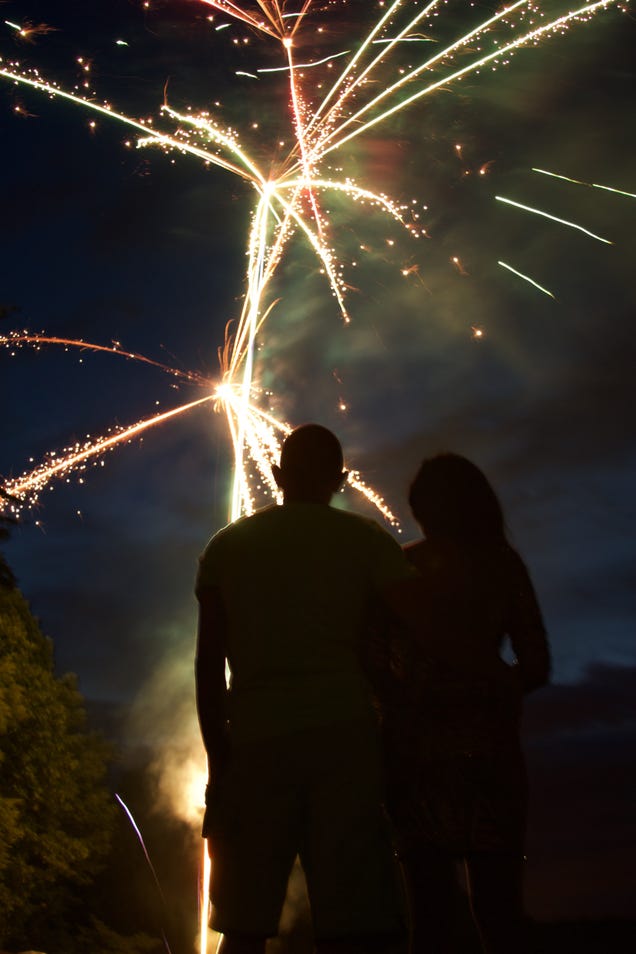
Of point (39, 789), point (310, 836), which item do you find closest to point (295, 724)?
point (310, 836)

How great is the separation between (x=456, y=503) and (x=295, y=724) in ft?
3.44

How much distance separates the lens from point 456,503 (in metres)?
3.48

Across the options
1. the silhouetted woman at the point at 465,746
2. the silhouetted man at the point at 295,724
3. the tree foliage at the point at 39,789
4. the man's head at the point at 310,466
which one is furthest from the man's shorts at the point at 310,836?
the tree foliage at the point at 39,789

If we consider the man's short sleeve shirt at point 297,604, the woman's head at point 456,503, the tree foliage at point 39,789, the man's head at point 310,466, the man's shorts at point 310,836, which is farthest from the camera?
the tree foliage at point 39,789

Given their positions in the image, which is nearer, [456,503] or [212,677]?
[212,677]

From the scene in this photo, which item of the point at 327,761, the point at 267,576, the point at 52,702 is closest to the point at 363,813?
the point at 327,761

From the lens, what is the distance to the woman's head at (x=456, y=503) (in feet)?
11.4

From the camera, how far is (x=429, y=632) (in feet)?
10.4

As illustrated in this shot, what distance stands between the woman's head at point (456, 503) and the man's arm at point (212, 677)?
33.4 inches

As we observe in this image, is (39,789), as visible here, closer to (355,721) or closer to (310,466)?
(310,466)

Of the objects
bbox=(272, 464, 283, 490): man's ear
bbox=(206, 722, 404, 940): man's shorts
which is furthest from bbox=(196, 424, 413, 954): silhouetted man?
bbox=(272, 464, 283, 490): man's ear

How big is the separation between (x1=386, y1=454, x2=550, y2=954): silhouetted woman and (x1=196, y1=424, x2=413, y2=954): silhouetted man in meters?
0.22

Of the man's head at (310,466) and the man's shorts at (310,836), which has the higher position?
the man's head at (310,466)

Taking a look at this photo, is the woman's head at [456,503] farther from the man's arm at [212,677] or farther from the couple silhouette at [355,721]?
the man's arm at [212,677]
